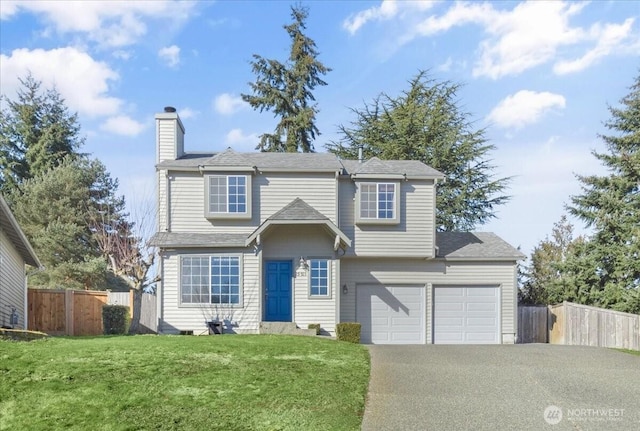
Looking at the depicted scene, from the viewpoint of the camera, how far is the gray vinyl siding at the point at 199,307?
65.3 feet

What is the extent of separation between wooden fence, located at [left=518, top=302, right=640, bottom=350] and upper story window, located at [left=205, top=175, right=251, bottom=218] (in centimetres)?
1197

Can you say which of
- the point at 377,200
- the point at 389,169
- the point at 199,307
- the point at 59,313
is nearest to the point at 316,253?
the point at 377,200

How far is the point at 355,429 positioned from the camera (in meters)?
8.15

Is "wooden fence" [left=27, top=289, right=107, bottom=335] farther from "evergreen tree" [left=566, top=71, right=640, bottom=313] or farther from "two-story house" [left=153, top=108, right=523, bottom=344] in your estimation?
"evergreen tree" [left=566, top=71, right=640, bottom=313]

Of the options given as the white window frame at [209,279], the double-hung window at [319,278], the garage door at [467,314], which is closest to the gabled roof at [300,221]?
the double-hung window at [319,278]

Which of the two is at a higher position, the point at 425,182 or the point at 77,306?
the point at 425,182

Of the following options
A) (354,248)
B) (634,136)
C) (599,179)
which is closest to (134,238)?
(354,248)

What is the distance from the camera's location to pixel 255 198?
68.9 feet

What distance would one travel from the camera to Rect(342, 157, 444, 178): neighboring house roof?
851 inches

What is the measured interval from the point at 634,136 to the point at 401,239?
12330 millimetres

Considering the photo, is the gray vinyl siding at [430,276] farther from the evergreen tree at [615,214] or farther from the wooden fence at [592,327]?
the evergreen tree at [615,214]

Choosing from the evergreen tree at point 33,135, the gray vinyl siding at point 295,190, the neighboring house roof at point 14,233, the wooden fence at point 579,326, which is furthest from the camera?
the evergreen tree at point 33,135

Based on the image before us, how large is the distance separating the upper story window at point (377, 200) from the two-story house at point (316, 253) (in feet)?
0.11

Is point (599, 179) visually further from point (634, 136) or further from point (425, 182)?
point (425, 182)
